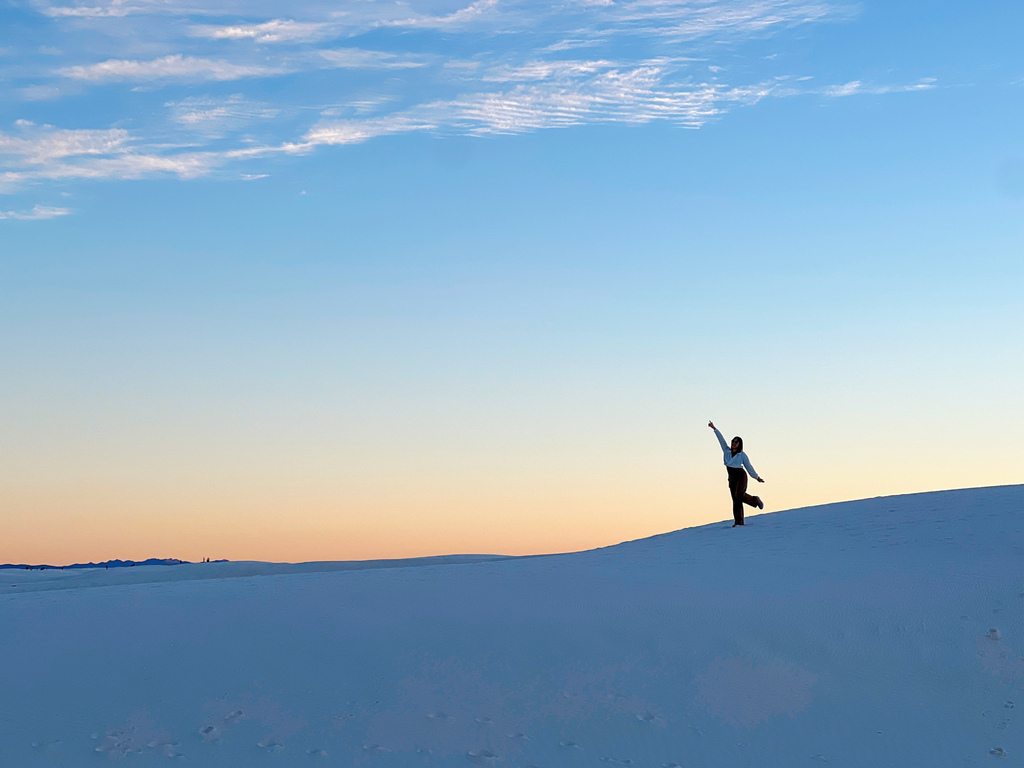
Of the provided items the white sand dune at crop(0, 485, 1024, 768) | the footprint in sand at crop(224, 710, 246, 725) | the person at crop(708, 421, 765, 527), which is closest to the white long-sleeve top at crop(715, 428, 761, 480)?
the person at crop(708, 421, 765, 527)

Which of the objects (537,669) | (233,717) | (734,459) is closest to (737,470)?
(734,459)

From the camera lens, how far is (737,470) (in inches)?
643

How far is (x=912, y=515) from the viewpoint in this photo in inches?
628

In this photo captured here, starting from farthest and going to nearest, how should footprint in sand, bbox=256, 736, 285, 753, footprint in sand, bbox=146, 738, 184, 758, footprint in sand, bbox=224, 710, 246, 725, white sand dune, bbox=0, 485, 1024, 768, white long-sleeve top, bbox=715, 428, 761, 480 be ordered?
white long-sleeve top, bbox=715, 428, 761, 480 < footprint in sand, bbox=224, 710, 246, 725 < white sand dune, bbox=0, 485, 1024, 768 < footprint in sand, bbox=256, 736, 285, 753 < footprint in sand, bbox=146, 738, 184, 758

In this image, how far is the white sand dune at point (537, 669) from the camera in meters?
7.55

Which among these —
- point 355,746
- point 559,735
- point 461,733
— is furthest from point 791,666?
point 355,746

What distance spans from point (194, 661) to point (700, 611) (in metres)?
5.25

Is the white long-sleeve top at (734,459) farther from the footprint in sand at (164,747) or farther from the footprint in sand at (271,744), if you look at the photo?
the footprint in sand at (164,747)

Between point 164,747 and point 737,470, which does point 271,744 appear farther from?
point 737,470

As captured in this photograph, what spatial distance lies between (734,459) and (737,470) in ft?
1.10

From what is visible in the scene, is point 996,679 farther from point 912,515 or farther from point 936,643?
point 912,515

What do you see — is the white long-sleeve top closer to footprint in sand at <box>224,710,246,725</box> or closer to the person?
the person

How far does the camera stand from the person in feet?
52.6

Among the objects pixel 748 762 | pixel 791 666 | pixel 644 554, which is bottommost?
pixel 748 762
